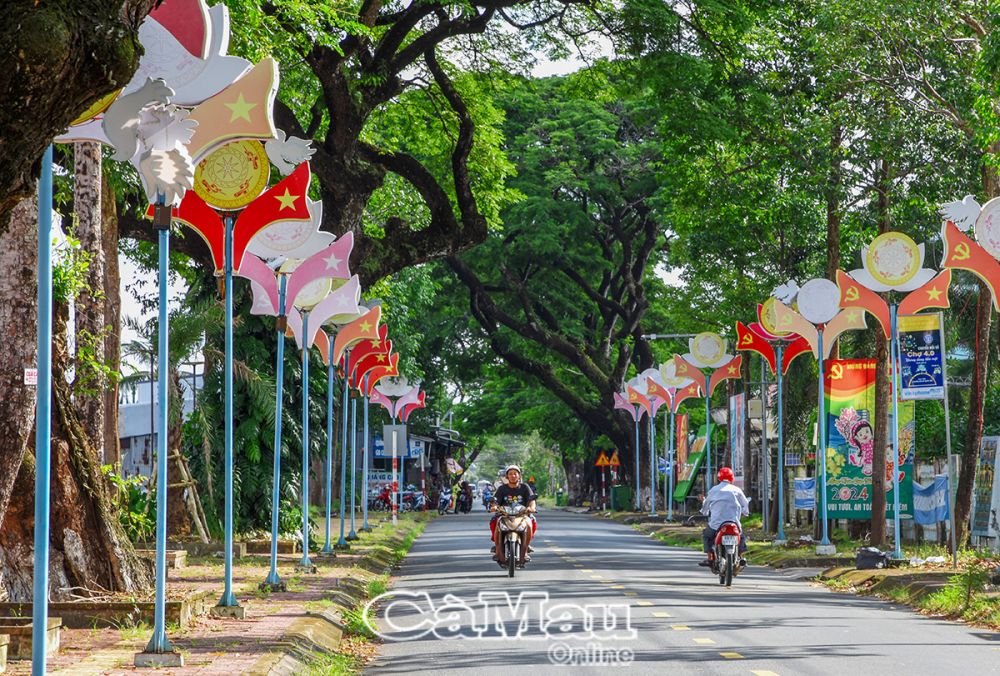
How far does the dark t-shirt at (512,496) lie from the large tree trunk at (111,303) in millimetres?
5632

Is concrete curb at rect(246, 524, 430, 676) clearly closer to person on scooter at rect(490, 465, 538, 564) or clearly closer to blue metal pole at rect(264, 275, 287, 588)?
blue metal pole at rect(264, 275, 287, 588)

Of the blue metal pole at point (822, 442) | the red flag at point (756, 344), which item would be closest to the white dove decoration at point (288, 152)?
the blue metal pole at point (822, 442)

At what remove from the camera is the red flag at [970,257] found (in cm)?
1711

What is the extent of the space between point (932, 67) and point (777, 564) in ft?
26.9

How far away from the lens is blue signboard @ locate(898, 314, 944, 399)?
2133 centimetres

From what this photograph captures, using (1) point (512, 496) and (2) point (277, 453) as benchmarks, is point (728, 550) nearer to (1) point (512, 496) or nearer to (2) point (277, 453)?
(1) point (512, 496)

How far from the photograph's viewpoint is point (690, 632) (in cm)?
1284

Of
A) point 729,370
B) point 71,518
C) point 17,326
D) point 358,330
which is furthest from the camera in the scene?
point 729,370

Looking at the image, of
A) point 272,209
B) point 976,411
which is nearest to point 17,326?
point 272,209

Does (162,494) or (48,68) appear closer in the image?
(48,68)

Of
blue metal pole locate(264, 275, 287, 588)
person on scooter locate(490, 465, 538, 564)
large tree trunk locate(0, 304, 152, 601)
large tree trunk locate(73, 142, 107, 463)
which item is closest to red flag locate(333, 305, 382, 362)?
person on scooter locate(490, 465, 538, 564)

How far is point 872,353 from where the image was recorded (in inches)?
1447

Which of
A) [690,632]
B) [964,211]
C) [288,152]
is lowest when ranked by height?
[690,632]

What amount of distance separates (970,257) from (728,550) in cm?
471
